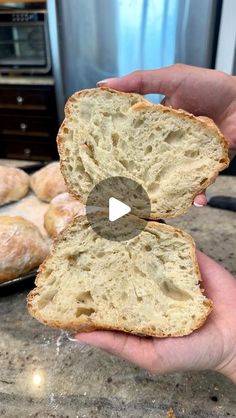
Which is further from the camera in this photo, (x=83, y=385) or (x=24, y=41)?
(x=24, y=41)

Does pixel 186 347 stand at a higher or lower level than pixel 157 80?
lower

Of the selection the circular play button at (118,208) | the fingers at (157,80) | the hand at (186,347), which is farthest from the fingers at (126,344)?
the fingers at (157,80)

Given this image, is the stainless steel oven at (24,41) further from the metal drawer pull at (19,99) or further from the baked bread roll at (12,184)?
the baked bread roll at (12,184)

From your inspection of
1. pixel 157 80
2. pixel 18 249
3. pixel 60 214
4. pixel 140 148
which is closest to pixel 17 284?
pixel 18 249

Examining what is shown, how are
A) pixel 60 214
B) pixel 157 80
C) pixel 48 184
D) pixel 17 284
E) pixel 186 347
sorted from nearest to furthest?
pixel 186 347, pixel 17 284, pixel 157 80, pixel 60 214, pixel 48 184

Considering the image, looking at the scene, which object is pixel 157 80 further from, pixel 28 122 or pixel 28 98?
pixel 28 122

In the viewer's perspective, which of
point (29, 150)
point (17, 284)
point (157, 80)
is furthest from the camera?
point (29, 150)

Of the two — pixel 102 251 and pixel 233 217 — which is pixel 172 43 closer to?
pixel 233 217
